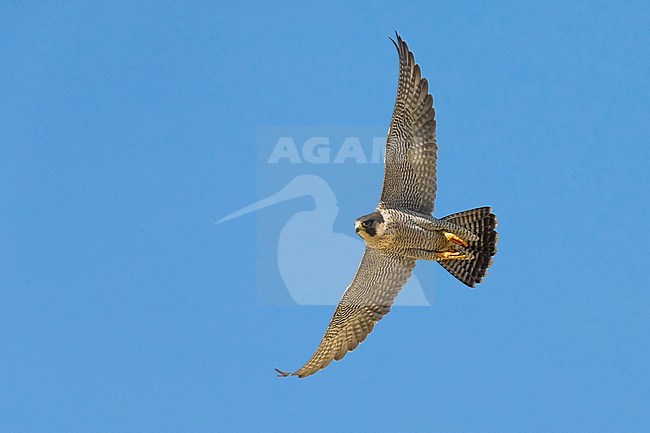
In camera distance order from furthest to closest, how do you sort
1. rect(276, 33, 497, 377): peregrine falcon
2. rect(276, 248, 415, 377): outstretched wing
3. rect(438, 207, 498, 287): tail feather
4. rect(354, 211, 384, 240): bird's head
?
rect(276, 248, 415, 377): outstretched wing
rect(438, 207, 498, 287): tail feather
rect(276, 33, 497, 377): peregrine falcon
rect(354, 211, 384, 240): bird's head

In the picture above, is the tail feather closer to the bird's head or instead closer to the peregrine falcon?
the peregrine falcon

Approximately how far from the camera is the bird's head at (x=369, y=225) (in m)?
22.9

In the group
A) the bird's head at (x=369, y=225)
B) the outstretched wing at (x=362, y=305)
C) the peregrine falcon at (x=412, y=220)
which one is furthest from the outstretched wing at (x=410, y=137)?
the outstretched wing at (x=362, y=305)

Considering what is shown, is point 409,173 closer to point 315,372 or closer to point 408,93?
point 408,93

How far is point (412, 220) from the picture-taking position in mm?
23078

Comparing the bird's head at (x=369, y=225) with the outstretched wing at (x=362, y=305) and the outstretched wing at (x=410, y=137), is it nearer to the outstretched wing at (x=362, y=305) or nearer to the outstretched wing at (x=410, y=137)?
the outstretched wing at (x=410, y=137)

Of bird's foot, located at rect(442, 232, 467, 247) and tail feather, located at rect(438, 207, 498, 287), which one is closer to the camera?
bird's foot, located at rect(442, 232, 467, 247)

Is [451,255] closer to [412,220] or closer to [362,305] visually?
[412,220]

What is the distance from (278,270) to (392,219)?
Answer: 121 inches

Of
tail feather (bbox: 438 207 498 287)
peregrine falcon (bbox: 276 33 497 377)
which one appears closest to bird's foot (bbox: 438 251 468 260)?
peregrine falcon (bbox: 276 33 497 377)

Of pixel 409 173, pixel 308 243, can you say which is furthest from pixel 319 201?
pixel 409 173

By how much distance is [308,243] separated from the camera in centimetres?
2534

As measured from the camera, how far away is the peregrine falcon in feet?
75.8

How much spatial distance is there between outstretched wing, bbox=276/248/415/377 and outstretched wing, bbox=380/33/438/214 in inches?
51.4
